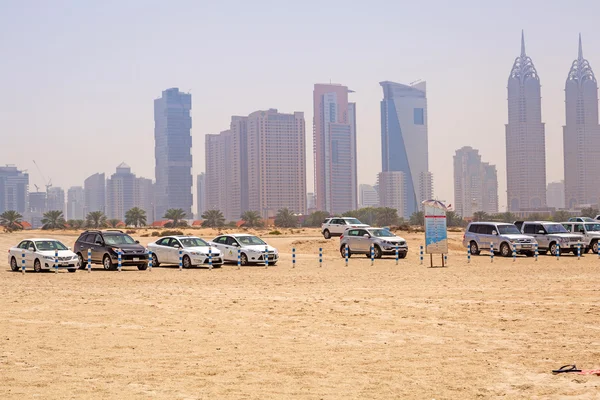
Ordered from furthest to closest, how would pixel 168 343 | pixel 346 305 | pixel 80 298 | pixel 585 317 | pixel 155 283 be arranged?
pixel 155 283 < pixel 80 298 < pixel 346 305 < pixel 585 317 < pixel 168 343

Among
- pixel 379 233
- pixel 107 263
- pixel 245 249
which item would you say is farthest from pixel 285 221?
pixel 107 263

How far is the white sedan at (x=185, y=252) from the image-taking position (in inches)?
1331

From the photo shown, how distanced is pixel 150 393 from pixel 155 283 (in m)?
16.5

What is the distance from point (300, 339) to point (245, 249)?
22.3 m

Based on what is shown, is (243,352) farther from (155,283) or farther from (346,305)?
(155,283)

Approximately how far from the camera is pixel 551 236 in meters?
41.9

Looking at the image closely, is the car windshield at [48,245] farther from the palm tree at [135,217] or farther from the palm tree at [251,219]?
the palm tree at [135,217]

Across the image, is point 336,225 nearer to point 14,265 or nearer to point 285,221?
point 14,265

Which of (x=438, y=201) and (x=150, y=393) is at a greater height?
(x=438, y=201)

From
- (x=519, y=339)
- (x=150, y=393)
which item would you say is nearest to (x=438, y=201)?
(x=519, y=339)

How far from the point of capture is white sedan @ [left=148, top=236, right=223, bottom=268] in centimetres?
3381

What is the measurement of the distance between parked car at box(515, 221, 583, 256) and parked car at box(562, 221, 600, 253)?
1.15 metres

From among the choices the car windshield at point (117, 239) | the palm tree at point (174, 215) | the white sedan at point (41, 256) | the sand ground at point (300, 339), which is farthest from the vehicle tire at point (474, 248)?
the palm tree at point (174, 215)

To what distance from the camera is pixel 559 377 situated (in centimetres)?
1000
